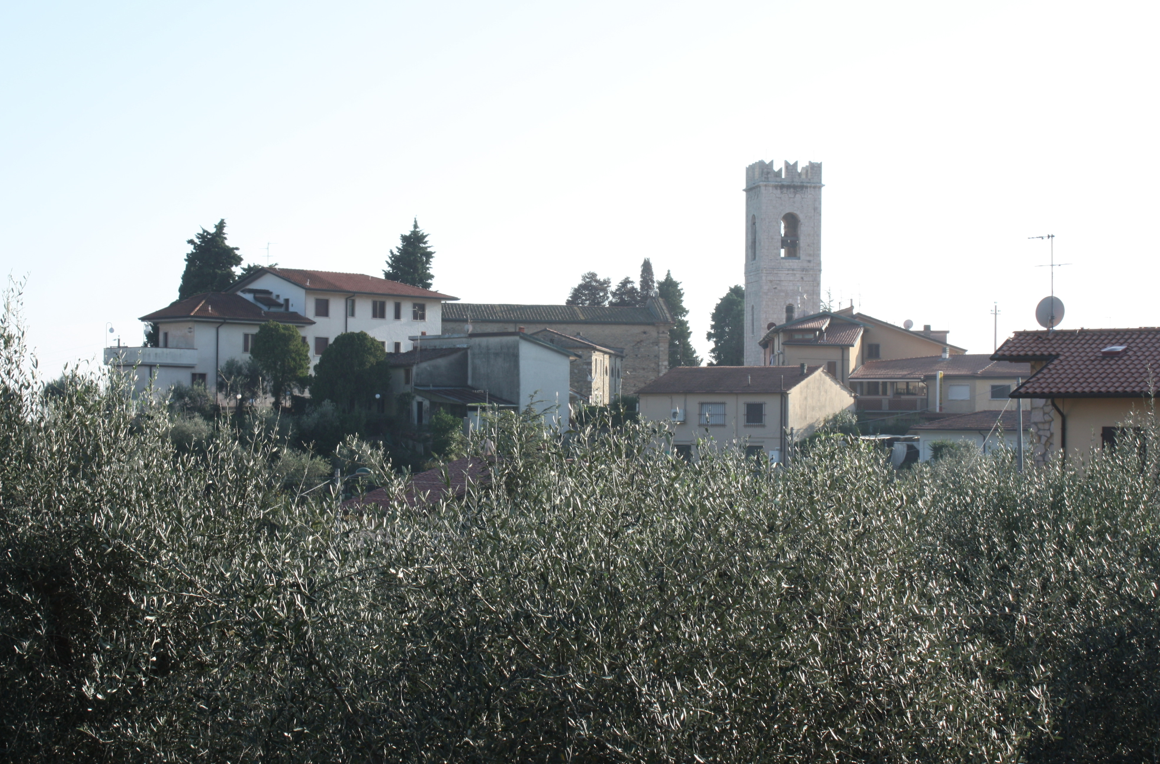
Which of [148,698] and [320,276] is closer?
[148,698]

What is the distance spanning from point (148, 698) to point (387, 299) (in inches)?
1860

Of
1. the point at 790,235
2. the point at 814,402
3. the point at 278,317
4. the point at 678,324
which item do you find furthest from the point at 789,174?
the point at 278,317

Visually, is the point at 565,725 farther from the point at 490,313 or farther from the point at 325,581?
the point at 490,313

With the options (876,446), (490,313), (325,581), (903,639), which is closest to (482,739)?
(325,581)

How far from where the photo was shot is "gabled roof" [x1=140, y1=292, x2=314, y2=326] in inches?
1797

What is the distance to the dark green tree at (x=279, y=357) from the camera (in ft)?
140

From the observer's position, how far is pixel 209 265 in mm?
54406

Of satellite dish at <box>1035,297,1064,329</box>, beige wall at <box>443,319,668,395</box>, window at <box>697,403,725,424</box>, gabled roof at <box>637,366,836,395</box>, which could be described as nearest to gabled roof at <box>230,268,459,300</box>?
beige wall at <box>443,319,668,395</box>

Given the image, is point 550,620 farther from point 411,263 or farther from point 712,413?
point 411,263

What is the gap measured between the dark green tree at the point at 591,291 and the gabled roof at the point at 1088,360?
221 ft

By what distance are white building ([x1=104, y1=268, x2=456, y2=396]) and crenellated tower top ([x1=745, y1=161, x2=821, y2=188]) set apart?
25.5 metres

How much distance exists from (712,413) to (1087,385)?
2299 cm

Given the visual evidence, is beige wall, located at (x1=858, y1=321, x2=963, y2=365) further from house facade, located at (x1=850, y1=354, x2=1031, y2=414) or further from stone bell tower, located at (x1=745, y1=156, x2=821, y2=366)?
stone bell tower, located at (x1=745, y1=156, x2=821, y2=366)

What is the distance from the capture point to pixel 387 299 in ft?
176
